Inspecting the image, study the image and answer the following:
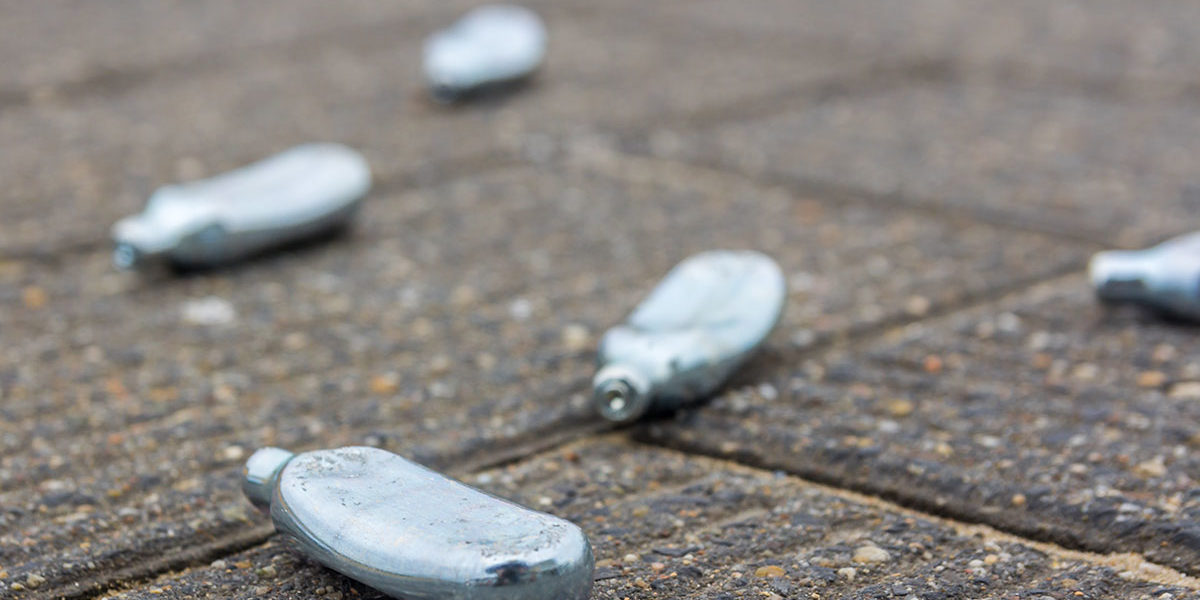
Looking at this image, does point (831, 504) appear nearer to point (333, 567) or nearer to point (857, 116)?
point (333, 567)

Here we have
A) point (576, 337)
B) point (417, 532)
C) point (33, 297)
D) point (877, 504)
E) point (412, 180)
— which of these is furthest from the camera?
point (412, 180)

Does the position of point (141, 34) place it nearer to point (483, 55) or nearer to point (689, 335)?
point (483, 55)

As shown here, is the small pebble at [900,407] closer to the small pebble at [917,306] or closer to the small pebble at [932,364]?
the small pebble at [932,364]

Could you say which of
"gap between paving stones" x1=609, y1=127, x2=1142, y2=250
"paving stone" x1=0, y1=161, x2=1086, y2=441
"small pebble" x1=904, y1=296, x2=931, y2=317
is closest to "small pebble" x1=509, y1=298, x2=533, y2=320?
"paving stone" x1=0, y1=161, x2=1086, y2=441

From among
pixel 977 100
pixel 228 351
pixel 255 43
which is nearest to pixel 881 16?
pixel 977 100

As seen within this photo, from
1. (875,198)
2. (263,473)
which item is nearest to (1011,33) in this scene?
(875,198)
